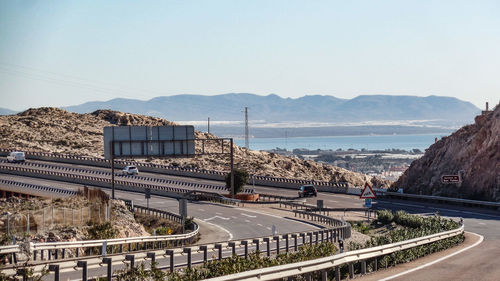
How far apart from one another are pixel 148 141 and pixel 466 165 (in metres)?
27.1

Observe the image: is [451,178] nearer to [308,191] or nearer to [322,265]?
[308,191]

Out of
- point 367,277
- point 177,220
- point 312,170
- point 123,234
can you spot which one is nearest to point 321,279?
point 367,277

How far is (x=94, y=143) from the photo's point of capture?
6442 inches

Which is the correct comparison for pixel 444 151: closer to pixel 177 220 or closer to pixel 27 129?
pixel 177 220

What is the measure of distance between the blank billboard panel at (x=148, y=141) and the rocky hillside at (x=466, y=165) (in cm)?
2133

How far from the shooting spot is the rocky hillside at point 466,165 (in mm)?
65500

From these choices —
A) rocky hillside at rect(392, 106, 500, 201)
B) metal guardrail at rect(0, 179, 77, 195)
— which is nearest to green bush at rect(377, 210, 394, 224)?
rocky hillside at rect(392, 106, 500, 201)

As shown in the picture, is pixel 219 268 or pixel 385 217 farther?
pixel 385 217

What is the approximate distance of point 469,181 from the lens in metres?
67.7

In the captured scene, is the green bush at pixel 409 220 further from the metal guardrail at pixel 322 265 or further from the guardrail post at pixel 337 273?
the guardrail post at pixel 337 273

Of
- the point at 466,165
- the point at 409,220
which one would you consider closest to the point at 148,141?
the point at 466,165

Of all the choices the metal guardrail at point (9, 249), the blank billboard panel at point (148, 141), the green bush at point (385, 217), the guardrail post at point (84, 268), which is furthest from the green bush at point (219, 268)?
the blank billboard panel at point (148, 141)

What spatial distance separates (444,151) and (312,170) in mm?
57649

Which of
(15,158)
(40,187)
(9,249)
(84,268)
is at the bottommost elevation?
(40,187)
